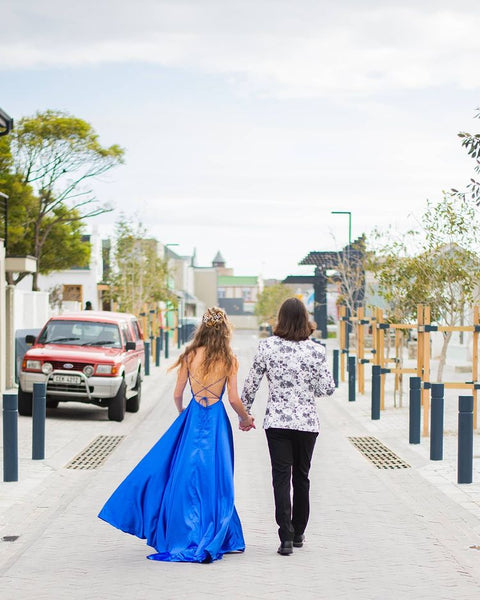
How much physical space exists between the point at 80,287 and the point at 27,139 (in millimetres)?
27987

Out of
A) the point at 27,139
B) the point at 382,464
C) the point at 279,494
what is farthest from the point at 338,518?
the point at 27,139

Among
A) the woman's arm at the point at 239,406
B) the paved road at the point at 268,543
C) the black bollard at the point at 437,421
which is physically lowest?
the paved road at the point at 268,543

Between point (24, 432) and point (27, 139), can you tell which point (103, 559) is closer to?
point (24, 432)

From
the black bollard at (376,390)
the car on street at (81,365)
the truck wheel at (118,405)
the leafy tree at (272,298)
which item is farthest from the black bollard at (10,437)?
the leafy tree at (272,298)

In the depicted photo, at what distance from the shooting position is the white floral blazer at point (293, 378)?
23.2 ft

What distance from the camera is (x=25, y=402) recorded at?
53.5ft

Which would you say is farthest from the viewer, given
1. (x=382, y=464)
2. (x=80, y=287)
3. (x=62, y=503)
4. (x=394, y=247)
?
(x=80, y=287)

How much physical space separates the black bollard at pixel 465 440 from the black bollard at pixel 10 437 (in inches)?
174

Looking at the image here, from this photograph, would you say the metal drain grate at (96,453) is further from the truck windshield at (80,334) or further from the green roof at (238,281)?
the green roof at (238,281)

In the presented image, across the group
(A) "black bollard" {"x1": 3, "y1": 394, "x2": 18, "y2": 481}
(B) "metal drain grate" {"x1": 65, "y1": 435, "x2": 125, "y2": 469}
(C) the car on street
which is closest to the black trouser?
(A) "black bollard" {"x1": 3, "y1": 394, "x2": 18, "y2": 481}

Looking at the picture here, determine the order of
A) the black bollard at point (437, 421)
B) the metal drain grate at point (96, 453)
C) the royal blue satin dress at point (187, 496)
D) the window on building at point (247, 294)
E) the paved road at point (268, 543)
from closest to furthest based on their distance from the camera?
the paved road at point (268, 543), the royal blue satin dress at point (187, 496), the black bollard at point (437, 421), the metal drain grate at point (96, 453), the window on building at point (247, 294)

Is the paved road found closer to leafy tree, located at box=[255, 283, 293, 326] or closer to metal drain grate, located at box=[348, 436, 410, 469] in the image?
metal drain grate, located at box=[348, 436, 410, 469]

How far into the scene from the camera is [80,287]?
61156 mm

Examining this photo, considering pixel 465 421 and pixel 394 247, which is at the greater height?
pixel 394 247
